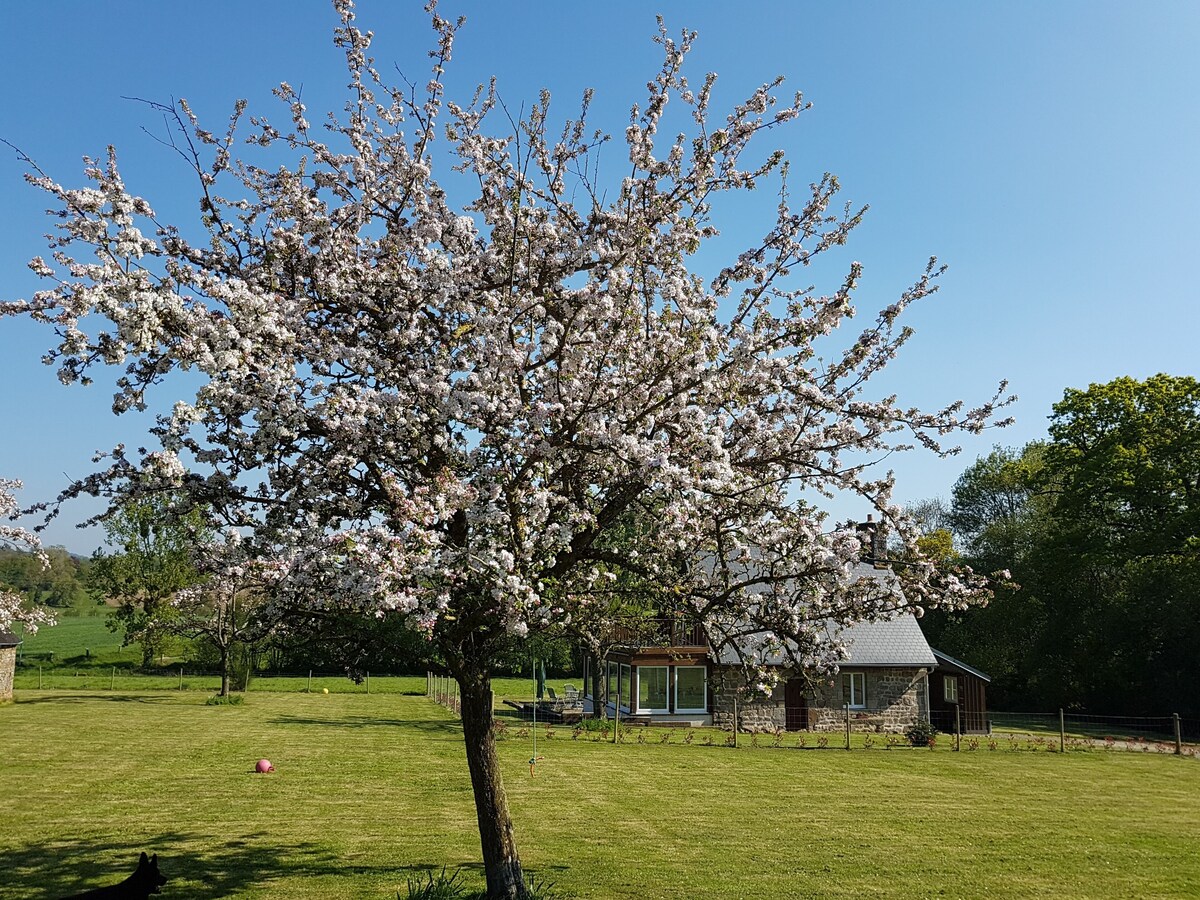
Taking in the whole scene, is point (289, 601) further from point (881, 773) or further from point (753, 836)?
point (881, 773)

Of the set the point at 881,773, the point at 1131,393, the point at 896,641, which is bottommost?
the point at 881,773

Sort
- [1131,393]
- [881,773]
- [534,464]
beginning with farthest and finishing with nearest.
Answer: [1131,393] → [881,773] → [534,464]

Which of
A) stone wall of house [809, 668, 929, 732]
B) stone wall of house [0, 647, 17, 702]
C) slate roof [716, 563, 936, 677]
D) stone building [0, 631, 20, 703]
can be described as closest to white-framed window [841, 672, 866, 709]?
stone wall of house [809, 668, 929, 732]

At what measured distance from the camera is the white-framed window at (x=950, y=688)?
110 feet

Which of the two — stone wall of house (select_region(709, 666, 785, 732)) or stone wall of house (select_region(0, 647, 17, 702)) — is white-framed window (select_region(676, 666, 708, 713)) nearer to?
stone wall of house (select_region(709, 666, 785, 732))

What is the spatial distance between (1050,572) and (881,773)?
866 inches

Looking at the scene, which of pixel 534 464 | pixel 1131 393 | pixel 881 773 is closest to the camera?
pixel 534 464

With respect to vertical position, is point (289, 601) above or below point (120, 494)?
below

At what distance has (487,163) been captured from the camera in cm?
916

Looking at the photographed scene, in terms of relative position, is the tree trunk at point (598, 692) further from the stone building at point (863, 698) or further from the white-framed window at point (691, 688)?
the stone building at point (863, 698)

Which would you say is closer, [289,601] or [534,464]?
[534,464]

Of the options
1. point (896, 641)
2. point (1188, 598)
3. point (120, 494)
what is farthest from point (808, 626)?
point (1188, 598)

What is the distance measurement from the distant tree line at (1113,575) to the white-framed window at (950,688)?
815 cm

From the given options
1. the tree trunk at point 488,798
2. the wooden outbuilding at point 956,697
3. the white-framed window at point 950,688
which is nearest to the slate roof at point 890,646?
the wooden outbuilding at point 956,697
